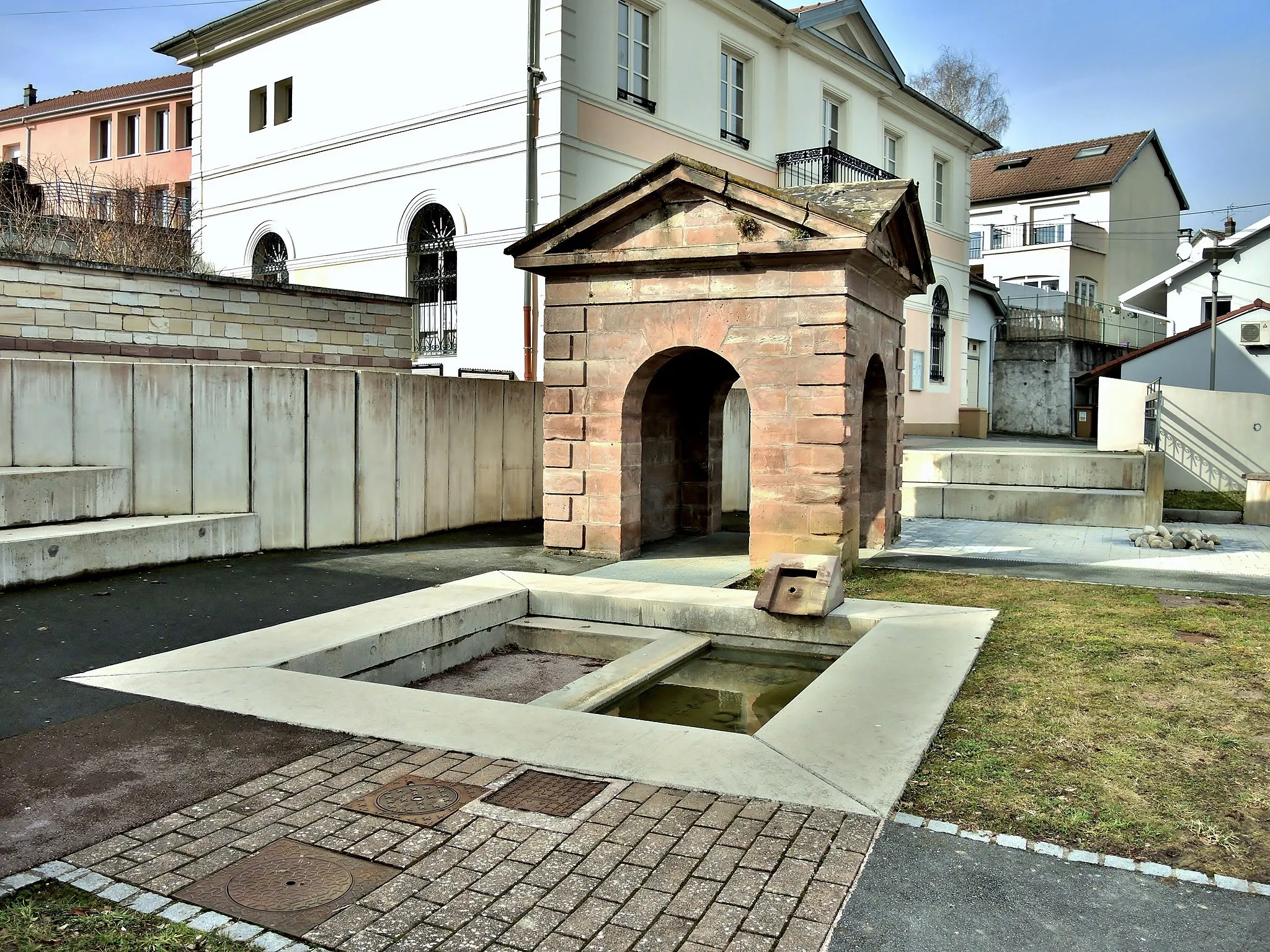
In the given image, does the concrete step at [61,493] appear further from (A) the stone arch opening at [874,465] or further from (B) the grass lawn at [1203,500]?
(B) the grass lawn at [1203,500]

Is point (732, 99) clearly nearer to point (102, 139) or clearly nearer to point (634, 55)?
point (634, 55)

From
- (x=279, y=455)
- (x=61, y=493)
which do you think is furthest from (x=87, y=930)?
(x=279, y=455)

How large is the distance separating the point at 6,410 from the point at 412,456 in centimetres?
416

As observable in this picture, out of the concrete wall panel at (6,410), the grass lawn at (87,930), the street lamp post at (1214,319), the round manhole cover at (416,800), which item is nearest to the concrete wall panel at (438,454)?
the concrete wall panel at (6,410)

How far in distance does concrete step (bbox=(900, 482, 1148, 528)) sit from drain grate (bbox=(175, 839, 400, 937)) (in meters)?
14.0

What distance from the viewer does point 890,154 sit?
2858cm

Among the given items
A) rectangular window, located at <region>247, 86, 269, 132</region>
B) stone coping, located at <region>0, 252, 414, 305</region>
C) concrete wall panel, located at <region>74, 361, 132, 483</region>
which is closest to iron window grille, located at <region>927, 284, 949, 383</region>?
rectangular window, located at <region>247, 86, 269, 132</region>

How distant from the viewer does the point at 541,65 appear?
1781cm

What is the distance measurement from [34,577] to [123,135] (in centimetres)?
3870

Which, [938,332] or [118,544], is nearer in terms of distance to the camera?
[118,544]

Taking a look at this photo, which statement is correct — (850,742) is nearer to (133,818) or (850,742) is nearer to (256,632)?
(133,818)

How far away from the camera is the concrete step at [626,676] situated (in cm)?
626

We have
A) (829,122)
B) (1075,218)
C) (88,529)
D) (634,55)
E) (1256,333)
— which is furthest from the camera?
(1075,218)

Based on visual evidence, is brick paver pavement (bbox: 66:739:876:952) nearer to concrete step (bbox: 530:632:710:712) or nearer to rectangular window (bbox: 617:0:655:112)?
concrete step (bbox: 530:632:710:712)
